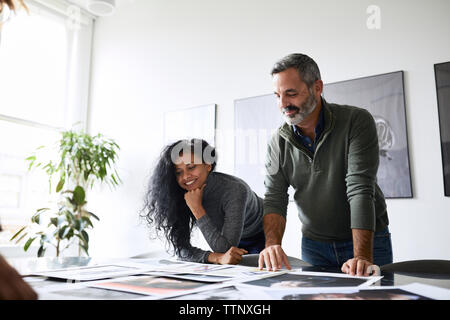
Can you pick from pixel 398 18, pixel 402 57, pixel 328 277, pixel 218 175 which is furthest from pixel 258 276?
pixel 398 18

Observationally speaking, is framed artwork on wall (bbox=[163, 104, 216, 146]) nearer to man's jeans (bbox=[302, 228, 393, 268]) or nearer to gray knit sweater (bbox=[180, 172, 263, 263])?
gray knit sweater (bbox=[180, 172, 263, 263])

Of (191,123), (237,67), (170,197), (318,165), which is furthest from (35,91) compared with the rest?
(318,165)

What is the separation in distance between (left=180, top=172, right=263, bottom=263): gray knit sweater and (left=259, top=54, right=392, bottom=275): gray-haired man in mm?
164

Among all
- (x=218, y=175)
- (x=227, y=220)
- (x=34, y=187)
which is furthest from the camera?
(x=34, y=187)

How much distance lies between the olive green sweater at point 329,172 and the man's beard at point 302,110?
0.19 feet

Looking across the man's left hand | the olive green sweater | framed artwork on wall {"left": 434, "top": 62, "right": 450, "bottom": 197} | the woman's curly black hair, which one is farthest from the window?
the man's left hand

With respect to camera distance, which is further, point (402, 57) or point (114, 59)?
point (114, 59)

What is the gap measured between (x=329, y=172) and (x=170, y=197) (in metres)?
0.75

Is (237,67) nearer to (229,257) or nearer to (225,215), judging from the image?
(225,215)

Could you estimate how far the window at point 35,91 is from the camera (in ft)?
12.4
